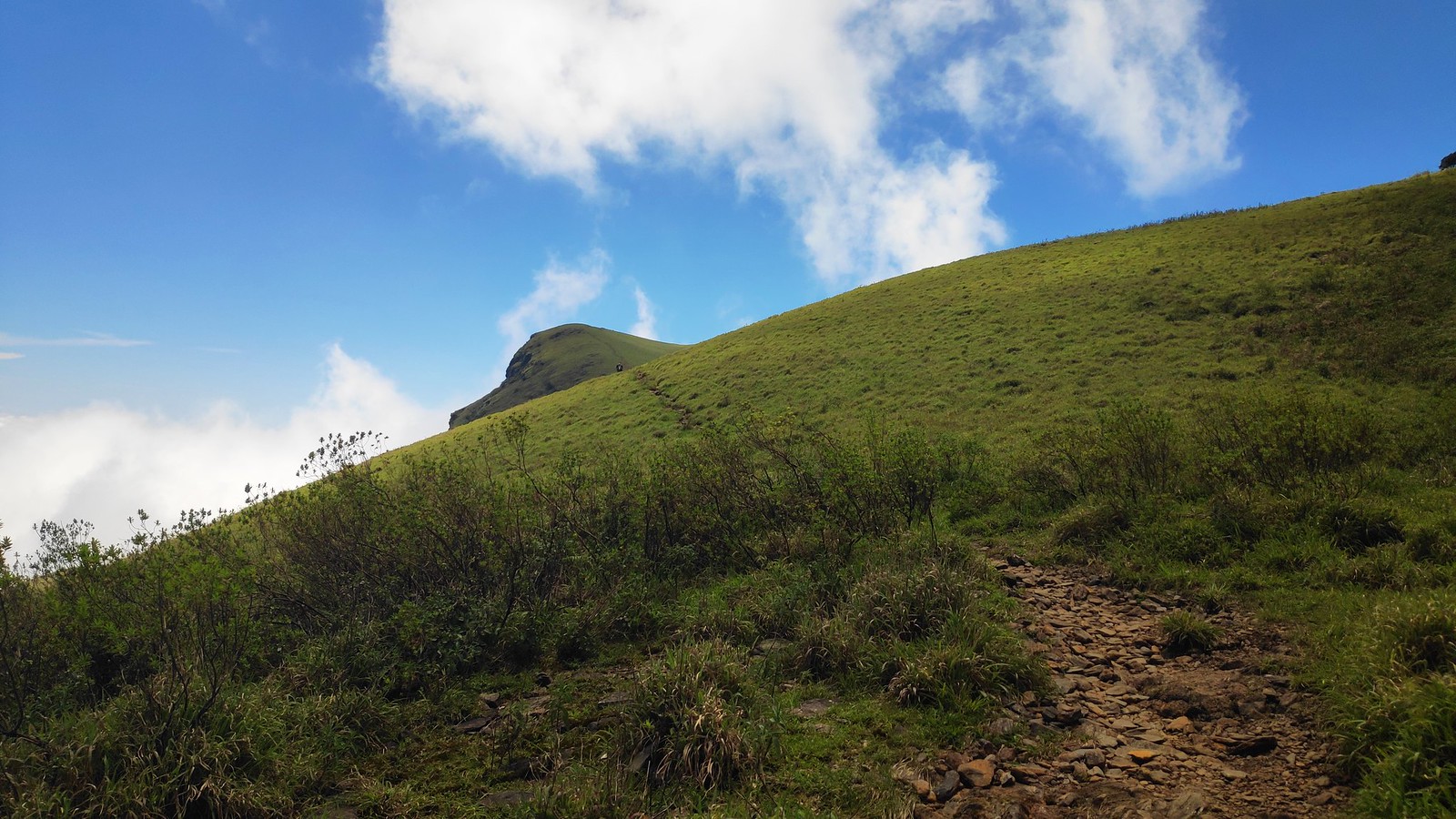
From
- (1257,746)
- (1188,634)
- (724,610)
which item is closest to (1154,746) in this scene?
(1257,746)

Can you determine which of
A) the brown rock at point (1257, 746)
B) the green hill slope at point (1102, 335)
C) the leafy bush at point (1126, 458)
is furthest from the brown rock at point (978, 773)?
the green hill slope at point (1102, 335)

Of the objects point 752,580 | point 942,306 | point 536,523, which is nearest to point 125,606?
point 536,523

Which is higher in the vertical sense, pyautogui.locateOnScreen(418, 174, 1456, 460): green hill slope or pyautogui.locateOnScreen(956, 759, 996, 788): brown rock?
pyautogui.locateOnScreen(418, 174, 1456, 460): green hill slope

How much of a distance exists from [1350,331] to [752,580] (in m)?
24.3

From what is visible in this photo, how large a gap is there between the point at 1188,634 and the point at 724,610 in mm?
6152

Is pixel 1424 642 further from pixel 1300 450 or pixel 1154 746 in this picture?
pixel 1300 450

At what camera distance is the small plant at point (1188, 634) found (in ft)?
24.4

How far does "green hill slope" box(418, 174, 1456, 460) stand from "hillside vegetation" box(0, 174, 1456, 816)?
1.92ft

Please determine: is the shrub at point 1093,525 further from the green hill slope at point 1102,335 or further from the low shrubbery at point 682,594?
the green hill slope at point 1102,335

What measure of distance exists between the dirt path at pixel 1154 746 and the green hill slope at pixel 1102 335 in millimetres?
13274

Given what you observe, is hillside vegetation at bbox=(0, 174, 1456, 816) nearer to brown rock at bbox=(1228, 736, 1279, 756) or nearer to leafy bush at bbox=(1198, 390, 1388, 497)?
leafy bush at bbox=(1198, 390, 1388, 497)

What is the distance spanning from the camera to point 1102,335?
28438 millimetres

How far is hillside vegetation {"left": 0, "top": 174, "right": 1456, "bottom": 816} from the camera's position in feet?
19.1

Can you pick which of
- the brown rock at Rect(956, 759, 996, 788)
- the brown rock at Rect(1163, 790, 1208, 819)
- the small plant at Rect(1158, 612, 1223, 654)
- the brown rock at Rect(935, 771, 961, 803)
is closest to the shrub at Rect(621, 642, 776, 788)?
the brown rock at Rect(935, 771, 961, 803)
